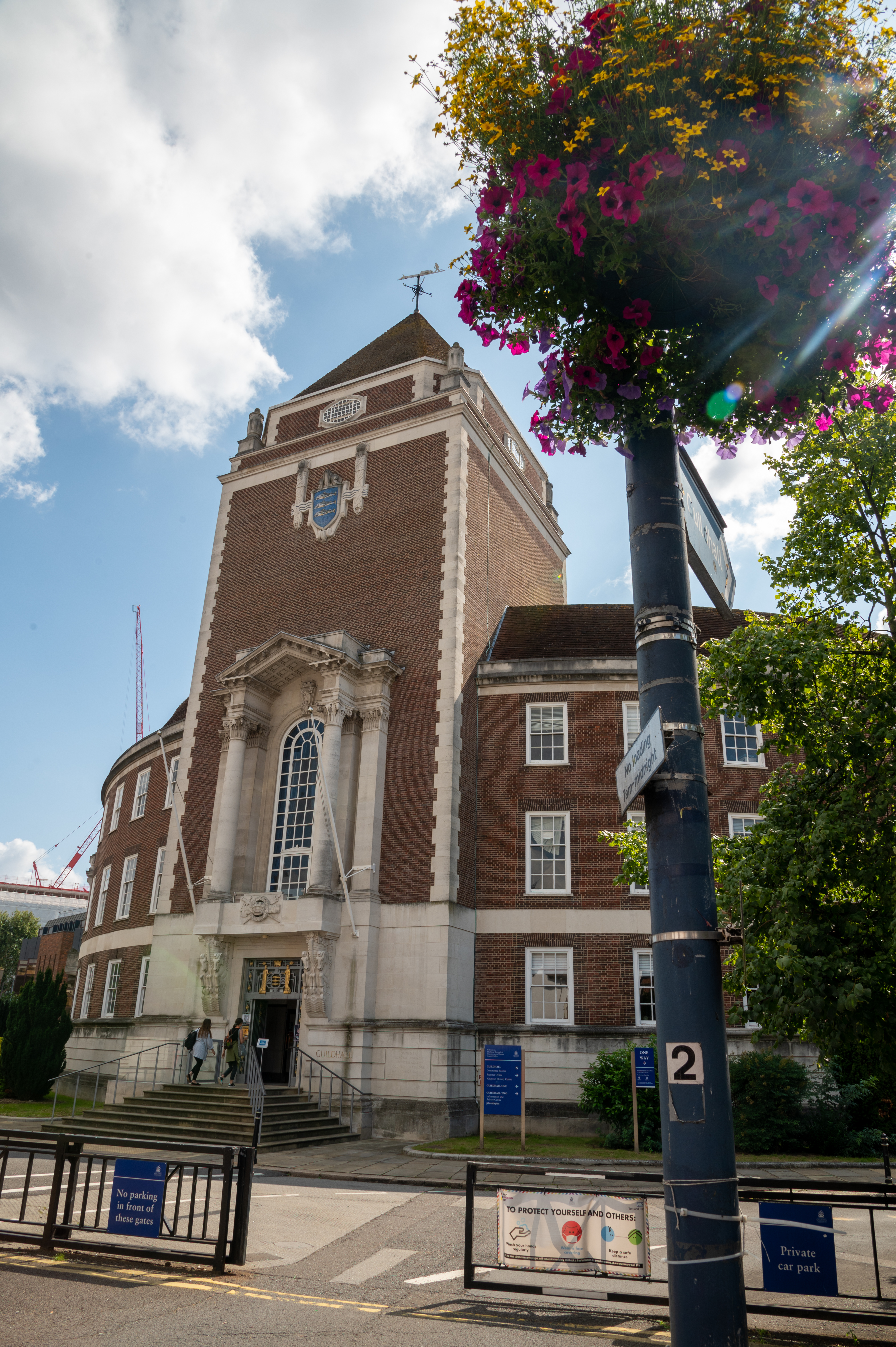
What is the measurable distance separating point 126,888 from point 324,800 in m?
14.5

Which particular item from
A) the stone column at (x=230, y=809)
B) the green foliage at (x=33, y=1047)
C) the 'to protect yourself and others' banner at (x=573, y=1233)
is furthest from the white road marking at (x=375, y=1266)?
the green foliage at (x=33, y=1047)

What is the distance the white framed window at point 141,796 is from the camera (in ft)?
117

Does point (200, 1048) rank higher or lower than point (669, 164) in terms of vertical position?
lower

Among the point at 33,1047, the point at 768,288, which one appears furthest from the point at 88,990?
the point at 768,288

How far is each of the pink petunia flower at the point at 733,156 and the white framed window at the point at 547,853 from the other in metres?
22.2

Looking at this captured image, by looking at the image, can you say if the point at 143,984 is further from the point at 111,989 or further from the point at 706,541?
the point at 706,541

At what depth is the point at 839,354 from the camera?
4.38 metres

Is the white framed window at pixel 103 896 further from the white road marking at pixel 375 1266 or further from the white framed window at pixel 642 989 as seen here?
the white road marking at pixel 375 1266

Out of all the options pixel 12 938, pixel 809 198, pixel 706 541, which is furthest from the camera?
pixel 12 938

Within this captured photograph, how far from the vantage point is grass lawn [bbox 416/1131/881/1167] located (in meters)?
18.1

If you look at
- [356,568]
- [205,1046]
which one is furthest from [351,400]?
[205,1046]

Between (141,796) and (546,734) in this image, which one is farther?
(141,796)

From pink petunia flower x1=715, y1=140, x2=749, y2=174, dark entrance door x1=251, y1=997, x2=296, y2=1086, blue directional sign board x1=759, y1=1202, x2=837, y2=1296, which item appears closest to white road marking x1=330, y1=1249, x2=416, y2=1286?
blue directional sign board x1=759, y1=1202, x2=837, y2=1296

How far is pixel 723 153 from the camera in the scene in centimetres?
396
